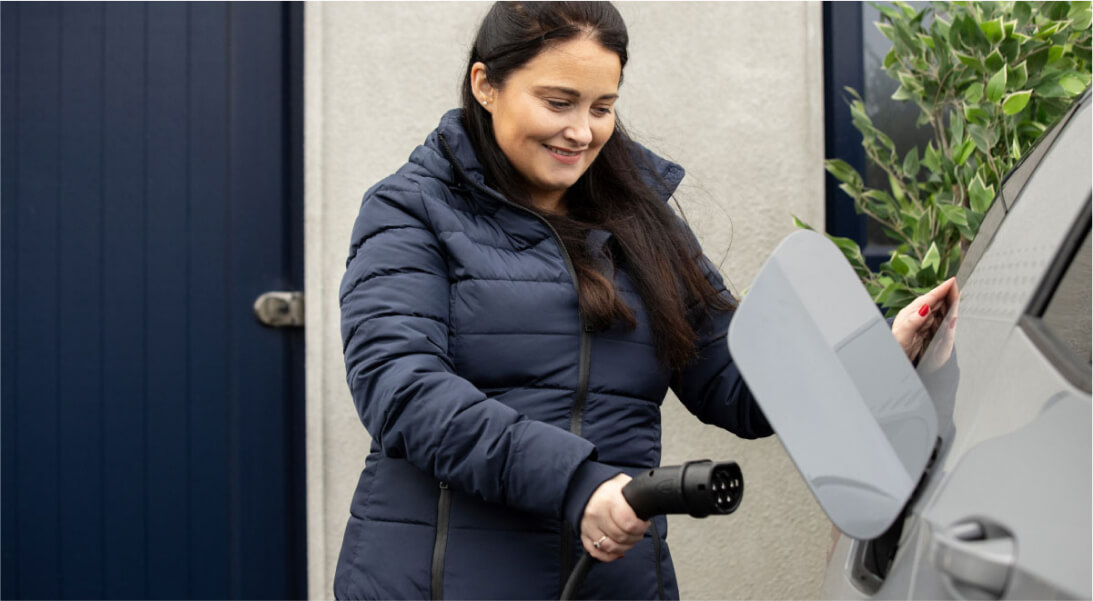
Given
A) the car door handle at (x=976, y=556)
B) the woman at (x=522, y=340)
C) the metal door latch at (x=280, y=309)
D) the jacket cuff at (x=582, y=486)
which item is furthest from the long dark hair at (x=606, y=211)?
the metal door latch at (x=280, y=309)

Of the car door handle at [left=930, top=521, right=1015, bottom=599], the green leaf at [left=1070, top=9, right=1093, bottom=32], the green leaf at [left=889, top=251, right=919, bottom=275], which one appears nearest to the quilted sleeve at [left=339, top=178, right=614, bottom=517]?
the car door handle at [left=930, top=521, right=1015, bottom=599]

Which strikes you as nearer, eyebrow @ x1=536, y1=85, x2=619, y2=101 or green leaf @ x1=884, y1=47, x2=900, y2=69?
eyebrow @ x1=536, y1=85, x2=619, y2=101

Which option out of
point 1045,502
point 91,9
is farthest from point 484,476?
point 91,9

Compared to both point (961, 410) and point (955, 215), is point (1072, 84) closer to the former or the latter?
point (955, 215)

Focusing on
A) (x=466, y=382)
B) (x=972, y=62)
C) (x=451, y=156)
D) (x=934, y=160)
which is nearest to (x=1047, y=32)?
(x=972, y=62)

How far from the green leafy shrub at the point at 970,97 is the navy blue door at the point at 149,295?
68.8 inches

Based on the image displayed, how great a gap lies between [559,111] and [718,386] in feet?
1.81

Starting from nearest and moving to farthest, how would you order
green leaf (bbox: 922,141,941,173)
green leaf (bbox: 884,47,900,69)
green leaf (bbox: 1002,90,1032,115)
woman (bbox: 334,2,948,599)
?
woman (bbox: 334,2,948,599) < green leaf (bbox: 1002,90,1032,115) < green leaf (bbox: 922,141,941,173) < green leaf (bbox: 884,47,900,69)

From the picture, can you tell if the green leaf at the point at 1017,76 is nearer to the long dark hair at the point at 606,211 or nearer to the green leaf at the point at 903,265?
the green leaf at the point at 903,265

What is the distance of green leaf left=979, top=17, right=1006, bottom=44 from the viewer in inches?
105

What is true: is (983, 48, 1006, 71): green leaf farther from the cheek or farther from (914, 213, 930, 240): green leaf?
the cheek

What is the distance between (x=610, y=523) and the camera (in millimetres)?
1476

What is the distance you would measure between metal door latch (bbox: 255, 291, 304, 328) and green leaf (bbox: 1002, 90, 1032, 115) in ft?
6.62

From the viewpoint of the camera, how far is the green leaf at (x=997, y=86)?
2.57 m
